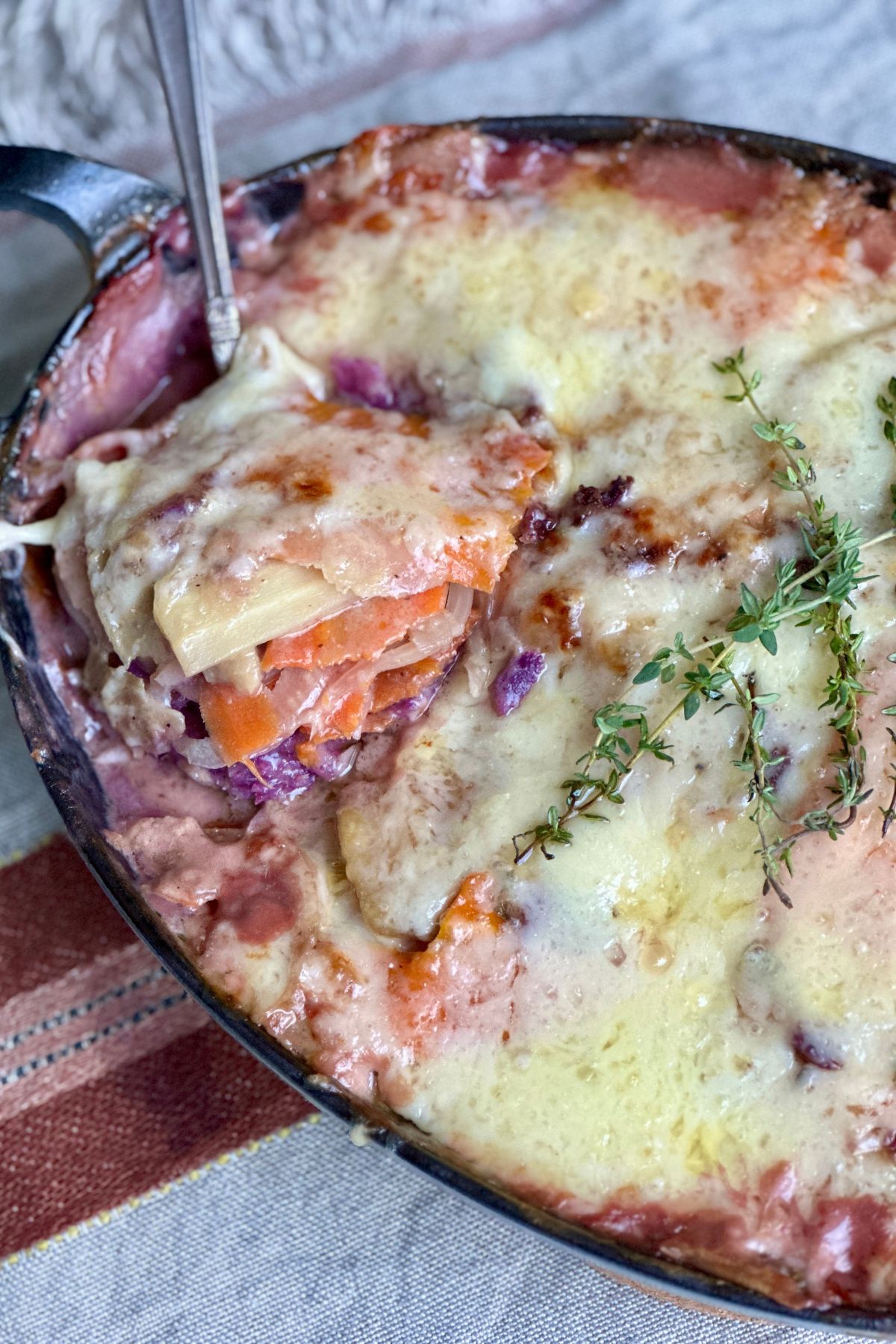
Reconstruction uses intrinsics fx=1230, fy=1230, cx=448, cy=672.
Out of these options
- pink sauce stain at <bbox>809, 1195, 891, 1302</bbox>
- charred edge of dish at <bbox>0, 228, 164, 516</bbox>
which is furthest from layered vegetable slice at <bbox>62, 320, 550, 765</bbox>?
pink sauce stain at <bbox>809, 1195, 891, 1302</bbox>

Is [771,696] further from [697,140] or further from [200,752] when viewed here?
[697,140]

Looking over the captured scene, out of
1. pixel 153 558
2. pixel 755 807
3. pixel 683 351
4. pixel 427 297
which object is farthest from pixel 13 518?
pixel 755 807

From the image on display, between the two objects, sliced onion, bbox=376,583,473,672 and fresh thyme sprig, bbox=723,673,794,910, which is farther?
sliced onion, bbox=376,583,473,672

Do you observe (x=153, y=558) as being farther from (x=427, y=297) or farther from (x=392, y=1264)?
(x=392, y=1264)

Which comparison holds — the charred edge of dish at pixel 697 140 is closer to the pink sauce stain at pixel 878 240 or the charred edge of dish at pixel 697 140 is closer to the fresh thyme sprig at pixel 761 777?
the pink sauce stain at pixel 878 240

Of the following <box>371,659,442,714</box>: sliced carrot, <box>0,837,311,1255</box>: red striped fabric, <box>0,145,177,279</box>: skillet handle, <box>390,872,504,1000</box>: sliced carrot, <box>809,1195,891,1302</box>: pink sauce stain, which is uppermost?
<box>0,145,177,279</box>: skillet handle

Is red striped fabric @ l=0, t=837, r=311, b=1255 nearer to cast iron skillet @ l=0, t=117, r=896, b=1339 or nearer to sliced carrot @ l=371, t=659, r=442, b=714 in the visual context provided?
cast iron skillet @ l=0, t=117, r=896, b=1339

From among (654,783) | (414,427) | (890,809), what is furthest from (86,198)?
(890,809)
